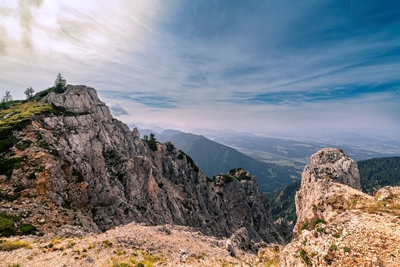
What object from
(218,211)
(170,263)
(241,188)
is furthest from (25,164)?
(241,188)

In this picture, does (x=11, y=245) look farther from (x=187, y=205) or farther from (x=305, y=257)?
(x=187, y=205)

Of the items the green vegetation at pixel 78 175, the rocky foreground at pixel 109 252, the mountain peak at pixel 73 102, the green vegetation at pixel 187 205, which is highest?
the mountain peak at pixel 73 102

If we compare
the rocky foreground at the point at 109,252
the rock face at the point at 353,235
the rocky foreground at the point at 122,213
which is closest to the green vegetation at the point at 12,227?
the rocky foreground at the point at 122,213

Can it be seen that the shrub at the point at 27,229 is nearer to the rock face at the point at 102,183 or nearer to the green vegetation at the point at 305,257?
the rock face at the point at 102,183

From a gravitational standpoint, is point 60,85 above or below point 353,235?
above

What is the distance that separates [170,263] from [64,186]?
96.1ft

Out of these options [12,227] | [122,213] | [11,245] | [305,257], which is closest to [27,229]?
[12,227]

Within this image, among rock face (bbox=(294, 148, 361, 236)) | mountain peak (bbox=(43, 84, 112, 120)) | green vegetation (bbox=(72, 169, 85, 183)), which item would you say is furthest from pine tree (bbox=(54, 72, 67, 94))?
rock face (bbox=(294, 148, 361, 236))

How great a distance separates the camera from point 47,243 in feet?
81.6

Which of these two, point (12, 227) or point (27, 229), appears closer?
point (12, 227)

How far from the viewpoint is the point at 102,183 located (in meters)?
49.8

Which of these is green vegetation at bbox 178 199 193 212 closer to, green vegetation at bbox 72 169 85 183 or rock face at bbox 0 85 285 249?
rock face at bbox 0 85 285 249

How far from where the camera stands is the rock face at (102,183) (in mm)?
35031

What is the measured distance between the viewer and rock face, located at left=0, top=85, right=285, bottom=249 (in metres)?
35.0
